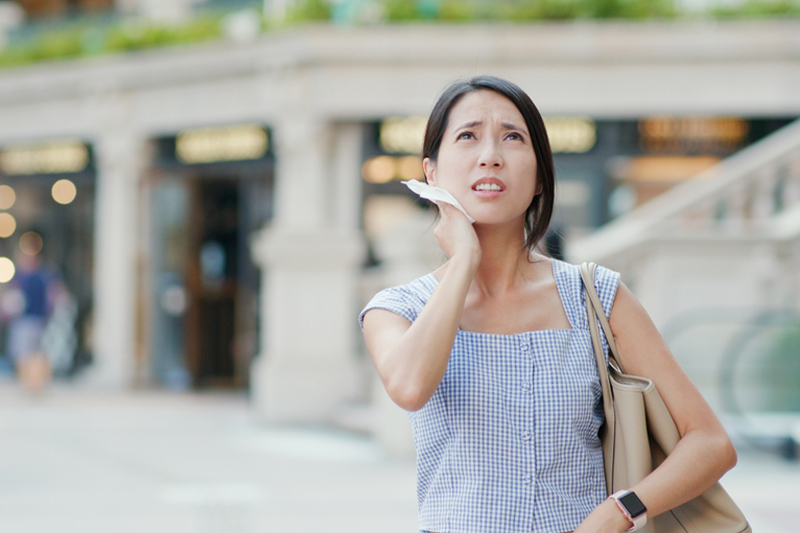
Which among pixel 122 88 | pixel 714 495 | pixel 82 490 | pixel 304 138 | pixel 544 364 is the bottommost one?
pixel 82 490

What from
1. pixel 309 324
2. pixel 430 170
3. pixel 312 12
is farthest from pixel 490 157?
pixel 312 12

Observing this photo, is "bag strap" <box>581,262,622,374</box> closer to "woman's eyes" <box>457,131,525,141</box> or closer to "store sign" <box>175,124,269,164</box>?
"woman's eyes" <box>457,131,525,141</box>

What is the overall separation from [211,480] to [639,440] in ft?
20.3

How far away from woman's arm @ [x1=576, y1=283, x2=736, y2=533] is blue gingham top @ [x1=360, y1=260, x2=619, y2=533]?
0.24 feet

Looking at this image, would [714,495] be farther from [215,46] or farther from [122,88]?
[122,88]

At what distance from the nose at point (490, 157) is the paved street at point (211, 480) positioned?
13.7 ft

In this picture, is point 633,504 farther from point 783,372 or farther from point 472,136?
point 783,372

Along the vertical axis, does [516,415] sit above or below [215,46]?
below

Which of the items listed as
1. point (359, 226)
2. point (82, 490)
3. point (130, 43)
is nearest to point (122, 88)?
point (130, 43)

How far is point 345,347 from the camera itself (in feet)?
35.5

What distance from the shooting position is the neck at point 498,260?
1925 mm

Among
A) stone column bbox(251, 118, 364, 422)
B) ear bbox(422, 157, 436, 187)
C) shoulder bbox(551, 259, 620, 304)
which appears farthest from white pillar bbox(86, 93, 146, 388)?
shoulder bbox(551, 259, 620, 304)

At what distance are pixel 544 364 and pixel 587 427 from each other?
0.15 meters

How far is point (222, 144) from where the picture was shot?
14.9m
